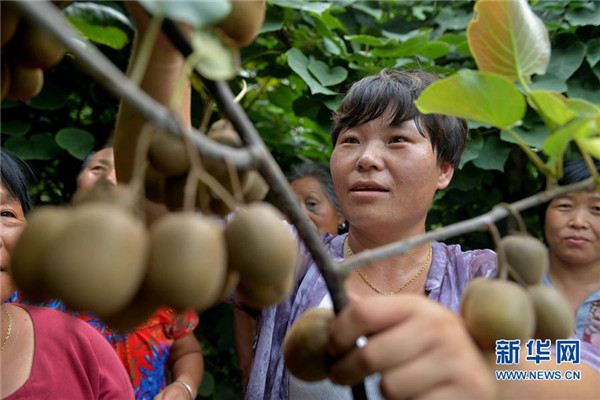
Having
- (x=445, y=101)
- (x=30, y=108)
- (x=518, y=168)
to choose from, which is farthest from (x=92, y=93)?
(x=445, y=101)

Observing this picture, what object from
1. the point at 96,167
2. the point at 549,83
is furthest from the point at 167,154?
the point at 549,83

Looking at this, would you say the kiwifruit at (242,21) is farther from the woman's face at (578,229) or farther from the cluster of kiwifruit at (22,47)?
the woman's face at (578,229)

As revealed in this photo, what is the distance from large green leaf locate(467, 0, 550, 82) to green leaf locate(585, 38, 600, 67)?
1.60 meters

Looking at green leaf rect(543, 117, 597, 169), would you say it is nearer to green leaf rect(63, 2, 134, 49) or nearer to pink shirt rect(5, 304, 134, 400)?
green leaf rect(63, 2, 134, 49)

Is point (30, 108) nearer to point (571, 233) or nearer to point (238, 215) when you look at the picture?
point (571, 233)

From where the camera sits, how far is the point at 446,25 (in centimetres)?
219

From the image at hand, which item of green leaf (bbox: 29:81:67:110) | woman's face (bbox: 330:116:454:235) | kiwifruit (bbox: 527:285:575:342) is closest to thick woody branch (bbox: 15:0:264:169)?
kiwifruit (bbox: 527:285:575:342)

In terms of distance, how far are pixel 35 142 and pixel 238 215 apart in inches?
75.2

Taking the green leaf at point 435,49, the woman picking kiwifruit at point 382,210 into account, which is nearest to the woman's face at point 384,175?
the woman picking kiwifruit at point 382,210

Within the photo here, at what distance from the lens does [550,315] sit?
46 cm

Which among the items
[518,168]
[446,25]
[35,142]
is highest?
[446,25]

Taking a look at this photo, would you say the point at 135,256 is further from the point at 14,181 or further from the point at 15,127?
the point at 15,127

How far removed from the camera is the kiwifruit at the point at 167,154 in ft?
1.27

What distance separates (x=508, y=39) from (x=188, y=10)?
1.00ft
